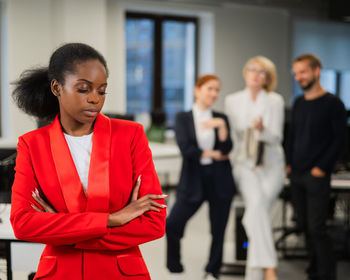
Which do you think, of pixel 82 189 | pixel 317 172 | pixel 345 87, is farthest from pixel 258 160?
pixel 345 87

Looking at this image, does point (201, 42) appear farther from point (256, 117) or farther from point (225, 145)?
point (225, 145)

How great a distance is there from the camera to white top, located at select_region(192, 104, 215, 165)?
322 cm

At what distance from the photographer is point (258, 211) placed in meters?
3.32

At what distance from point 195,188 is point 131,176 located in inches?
75.0

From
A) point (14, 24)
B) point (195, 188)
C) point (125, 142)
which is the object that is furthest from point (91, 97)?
point (14, 24)

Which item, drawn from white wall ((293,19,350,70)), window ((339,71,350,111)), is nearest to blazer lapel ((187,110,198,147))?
white wall ((293,19,350,70))

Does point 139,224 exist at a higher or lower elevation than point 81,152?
lower

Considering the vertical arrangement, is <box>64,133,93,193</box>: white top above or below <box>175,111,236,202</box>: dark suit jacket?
above

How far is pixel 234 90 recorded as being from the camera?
7.59 meters

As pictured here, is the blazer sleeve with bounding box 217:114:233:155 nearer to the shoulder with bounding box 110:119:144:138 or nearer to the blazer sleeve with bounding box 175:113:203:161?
the blazer sleeve with bounding box 175:113:203:161

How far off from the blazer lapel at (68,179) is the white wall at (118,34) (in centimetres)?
394

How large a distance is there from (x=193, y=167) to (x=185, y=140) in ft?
0.61

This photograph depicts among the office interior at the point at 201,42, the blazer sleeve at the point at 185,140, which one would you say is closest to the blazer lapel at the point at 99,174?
the blazer sleeve at the point at 185,140

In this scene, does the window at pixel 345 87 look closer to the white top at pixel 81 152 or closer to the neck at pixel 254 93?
the neck at pixel 254 93
